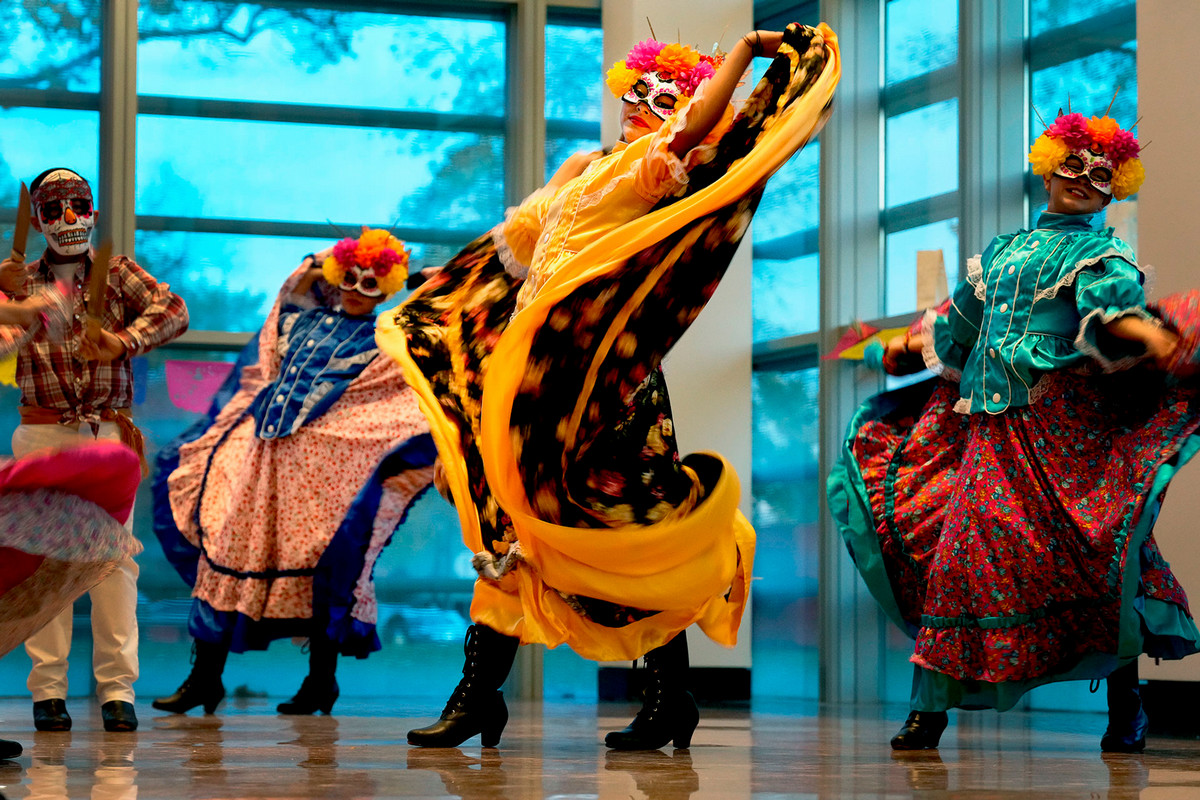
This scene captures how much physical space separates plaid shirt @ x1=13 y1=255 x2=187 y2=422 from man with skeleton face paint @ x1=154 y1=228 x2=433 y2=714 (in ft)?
2.66

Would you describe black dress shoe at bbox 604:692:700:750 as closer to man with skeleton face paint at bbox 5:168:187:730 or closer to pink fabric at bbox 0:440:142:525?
pink fabric at bbox 0:440:142:525

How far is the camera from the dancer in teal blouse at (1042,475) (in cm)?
346

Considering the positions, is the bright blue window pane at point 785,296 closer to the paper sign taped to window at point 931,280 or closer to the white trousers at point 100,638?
the paper sign taped to window at point 931,280

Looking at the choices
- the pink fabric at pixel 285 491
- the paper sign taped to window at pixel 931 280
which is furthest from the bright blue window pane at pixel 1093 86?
the pink fabric at pixel 285 491

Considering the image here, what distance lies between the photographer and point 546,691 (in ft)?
22.1

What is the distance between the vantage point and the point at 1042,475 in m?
3.60

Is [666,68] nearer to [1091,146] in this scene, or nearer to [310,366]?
[1091,146]

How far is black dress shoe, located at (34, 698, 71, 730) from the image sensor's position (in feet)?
13.0

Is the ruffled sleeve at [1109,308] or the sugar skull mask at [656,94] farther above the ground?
the sugar skull mask at [656,94]

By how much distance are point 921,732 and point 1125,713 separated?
0.55 metres

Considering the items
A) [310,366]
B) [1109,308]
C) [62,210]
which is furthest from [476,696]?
[310,366]

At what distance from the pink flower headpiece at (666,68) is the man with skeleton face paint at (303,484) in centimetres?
197

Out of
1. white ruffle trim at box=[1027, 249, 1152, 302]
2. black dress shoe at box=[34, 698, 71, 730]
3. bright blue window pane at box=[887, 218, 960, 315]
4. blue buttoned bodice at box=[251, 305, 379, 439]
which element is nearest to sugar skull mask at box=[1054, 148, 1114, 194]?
white ruffle trim at box=[1027, 249, 1152, 302]

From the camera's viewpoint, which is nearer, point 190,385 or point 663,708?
point 663,708
